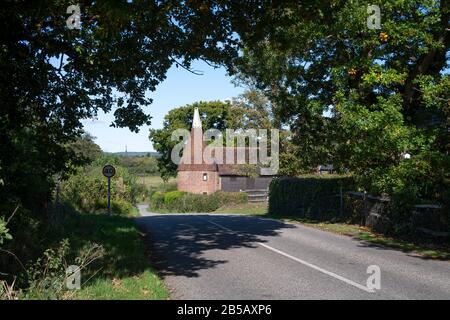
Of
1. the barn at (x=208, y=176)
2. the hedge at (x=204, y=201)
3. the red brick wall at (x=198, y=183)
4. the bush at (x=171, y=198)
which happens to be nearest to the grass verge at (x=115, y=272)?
the hedge at (x=204, y=201)

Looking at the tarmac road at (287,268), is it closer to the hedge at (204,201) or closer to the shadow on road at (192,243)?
the shadow on road at (192,243)

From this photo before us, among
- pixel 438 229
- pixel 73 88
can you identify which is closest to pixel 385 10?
pixel 438 229

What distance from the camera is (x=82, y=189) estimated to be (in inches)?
1233

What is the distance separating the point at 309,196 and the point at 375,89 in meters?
8.06

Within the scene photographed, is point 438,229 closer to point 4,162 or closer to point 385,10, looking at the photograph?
point 385,10

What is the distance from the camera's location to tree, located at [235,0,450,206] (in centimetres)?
1584

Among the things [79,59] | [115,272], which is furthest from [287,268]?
[79,59]

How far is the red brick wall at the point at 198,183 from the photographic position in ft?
204

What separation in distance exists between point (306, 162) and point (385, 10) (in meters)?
8.23

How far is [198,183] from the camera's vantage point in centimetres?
6244

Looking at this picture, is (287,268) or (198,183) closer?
(287,268)

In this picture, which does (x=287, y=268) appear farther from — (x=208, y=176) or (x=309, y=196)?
(x=208, y=176)

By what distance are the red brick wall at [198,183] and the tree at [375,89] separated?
134 ft
